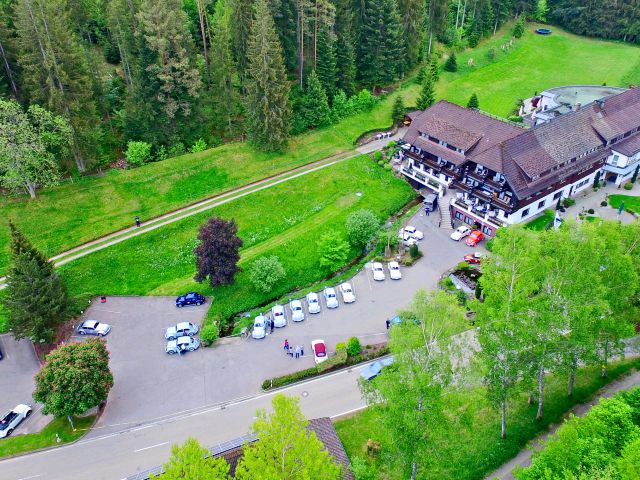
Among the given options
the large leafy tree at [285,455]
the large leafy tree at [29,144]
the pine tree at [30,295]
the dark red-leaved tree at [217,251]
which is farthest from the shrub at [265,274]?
the large leafy tree at [29,144]

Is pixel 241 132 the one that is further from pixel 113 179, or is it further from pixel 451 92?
pixel 451 92

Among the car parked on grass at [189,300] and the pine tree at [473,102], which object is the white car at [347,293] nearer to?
the car parked on grass at [189,300]

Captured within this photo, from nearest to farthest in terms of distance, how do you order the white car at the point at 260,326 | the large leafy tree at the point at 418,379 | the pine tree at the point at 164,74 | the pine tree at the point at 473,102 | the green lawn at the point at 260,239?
the large leafy tree at the point at 418,379, the white car at the point at 260,326, the green lawn at the point at 260,239, the pine tree at the point at 164,74, the pine tree at the point at 473,102

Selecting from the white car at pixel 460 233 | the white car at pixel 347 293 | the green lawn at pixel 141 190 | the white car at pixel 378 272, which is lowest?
the white car at pixel 347 293

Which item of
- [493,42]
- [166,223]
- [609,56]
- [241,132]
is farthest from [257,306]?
[609,56]

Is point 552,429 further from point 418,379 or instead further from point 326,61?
point 326,61

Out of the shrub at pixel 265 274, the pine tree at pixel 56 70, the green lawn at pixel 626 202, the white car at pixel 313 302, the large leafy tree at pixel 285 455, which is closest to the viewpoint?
the large leafy tree at pixel 285 455

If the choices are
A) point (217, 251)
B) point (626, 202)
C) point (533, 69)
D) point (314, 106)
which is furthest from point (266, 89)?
point (533, 69)
